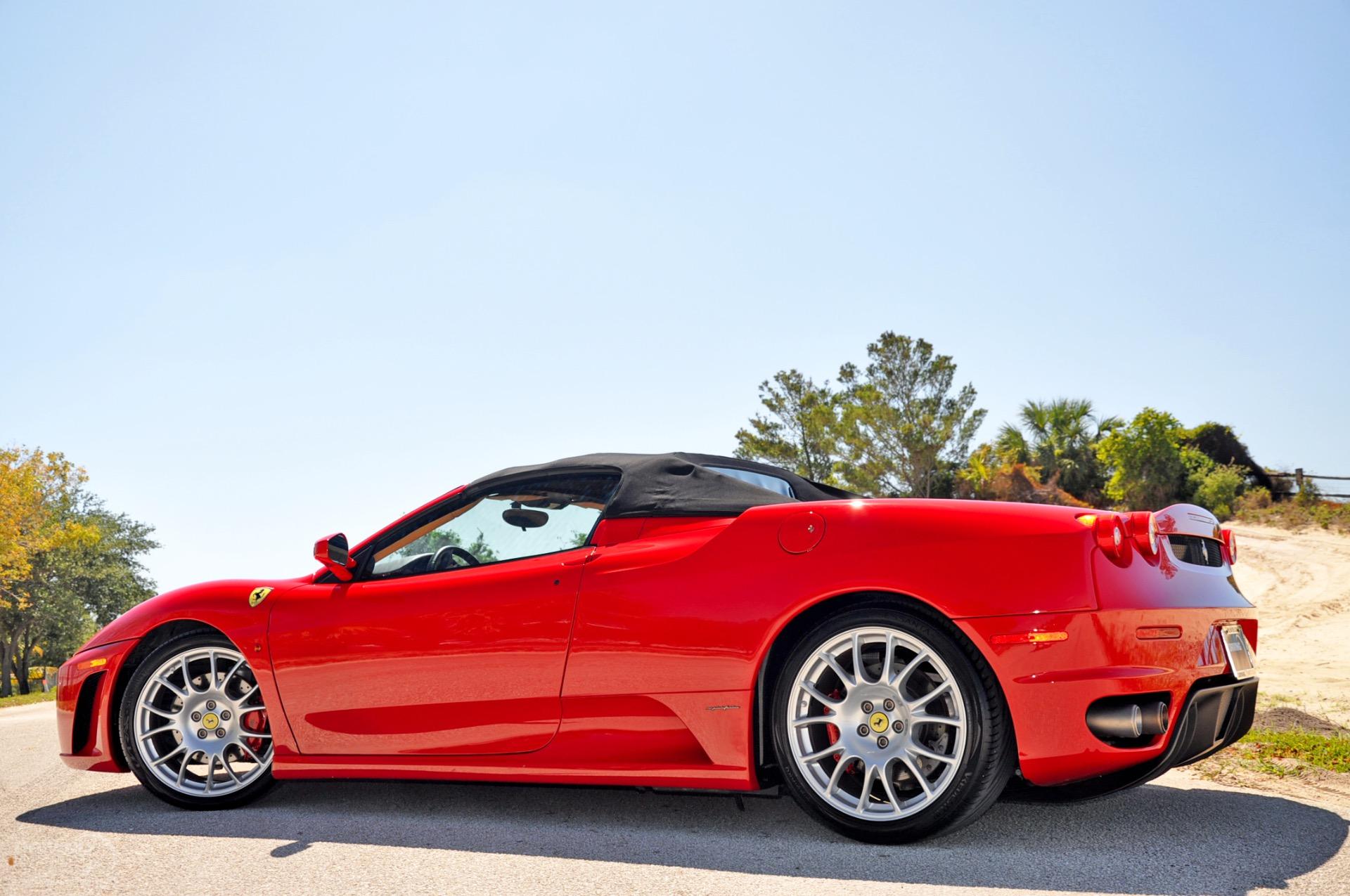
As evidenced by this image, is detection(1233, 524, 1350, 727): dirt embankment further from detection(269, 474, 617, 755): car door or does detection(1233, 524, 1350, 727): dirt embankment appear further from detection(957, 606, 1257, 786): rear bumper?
detection(269, 474, 617, 755): car door

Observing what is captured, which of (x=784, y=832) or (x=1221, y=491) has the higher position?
(x=1221, y=491)

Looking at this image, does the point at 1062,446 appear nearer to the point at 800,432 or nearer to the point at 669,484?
the point at 800,432

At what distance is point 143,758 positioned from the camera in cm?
455

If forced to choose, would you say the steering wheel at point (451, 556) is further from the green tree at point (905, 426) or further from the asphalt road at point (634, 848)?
the green tree at point (905, 426)

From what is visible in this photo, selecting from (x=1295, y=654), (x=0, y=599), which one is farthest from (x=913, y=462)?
(x=0, y=599)

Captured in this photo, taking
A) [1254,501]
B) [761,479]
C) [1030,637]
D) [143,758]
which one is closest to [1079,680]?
[1030,637]

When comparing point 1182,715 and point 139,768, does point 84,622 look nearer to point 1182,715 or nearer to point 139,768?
point 139,768

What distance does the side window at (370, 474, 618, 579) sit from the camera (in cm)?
426

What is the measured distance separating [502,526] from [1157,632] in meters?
2.46

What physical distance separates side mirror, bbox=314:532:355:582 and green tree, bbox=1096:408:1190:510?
2714 centimetres

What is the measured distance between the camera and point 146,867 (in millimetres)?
3473

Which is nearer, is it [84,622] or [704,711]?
[704,711]

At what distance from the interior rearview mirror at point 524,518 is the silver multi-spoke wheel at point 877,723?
1.33 metres

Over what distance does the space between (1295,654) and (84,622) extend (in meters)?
45.1
